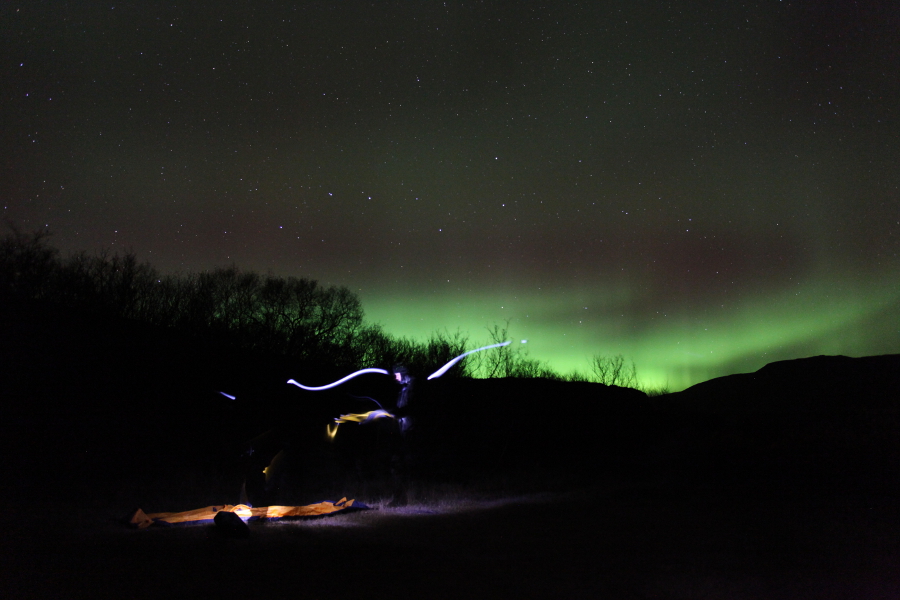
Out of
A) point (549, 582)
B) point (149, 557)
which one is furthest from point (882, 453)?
point (149, 557)

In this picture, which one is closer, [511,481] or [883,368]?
[511,481]

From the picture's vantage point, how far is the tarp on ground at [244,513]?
10.1 m

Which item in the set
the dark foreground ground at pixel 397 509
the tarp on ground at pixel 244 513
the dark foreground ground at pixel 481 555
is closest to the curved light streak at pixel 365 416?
the dark foreground ground at pixel 397 509

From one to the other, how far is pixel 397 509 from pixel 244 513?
4051mm

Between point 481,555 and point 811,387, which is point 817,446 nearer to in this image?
point 481,555

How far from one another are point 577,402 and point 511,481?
3745cm

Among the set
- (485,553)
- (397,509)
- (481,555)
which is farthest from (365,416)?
(481,555)

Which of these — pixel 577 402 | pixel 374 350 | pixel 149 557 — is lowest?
pixel 149 557

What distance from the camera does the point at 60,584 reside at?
577 cm

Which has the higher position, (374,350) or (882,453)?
(374,350)

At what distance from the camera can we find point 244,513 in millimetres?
11453

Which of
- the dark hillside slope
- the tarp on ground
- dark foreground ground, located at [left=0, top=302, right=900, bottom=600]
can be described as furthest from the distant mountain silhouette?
the tarp on ground

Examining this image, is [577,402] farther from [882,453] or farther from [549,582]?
[549,582]

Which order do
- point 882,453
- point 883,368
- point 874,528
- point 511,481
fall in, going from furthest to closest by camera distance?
point 883,368 < point 882,453 < point 511,481 < point 874,528
